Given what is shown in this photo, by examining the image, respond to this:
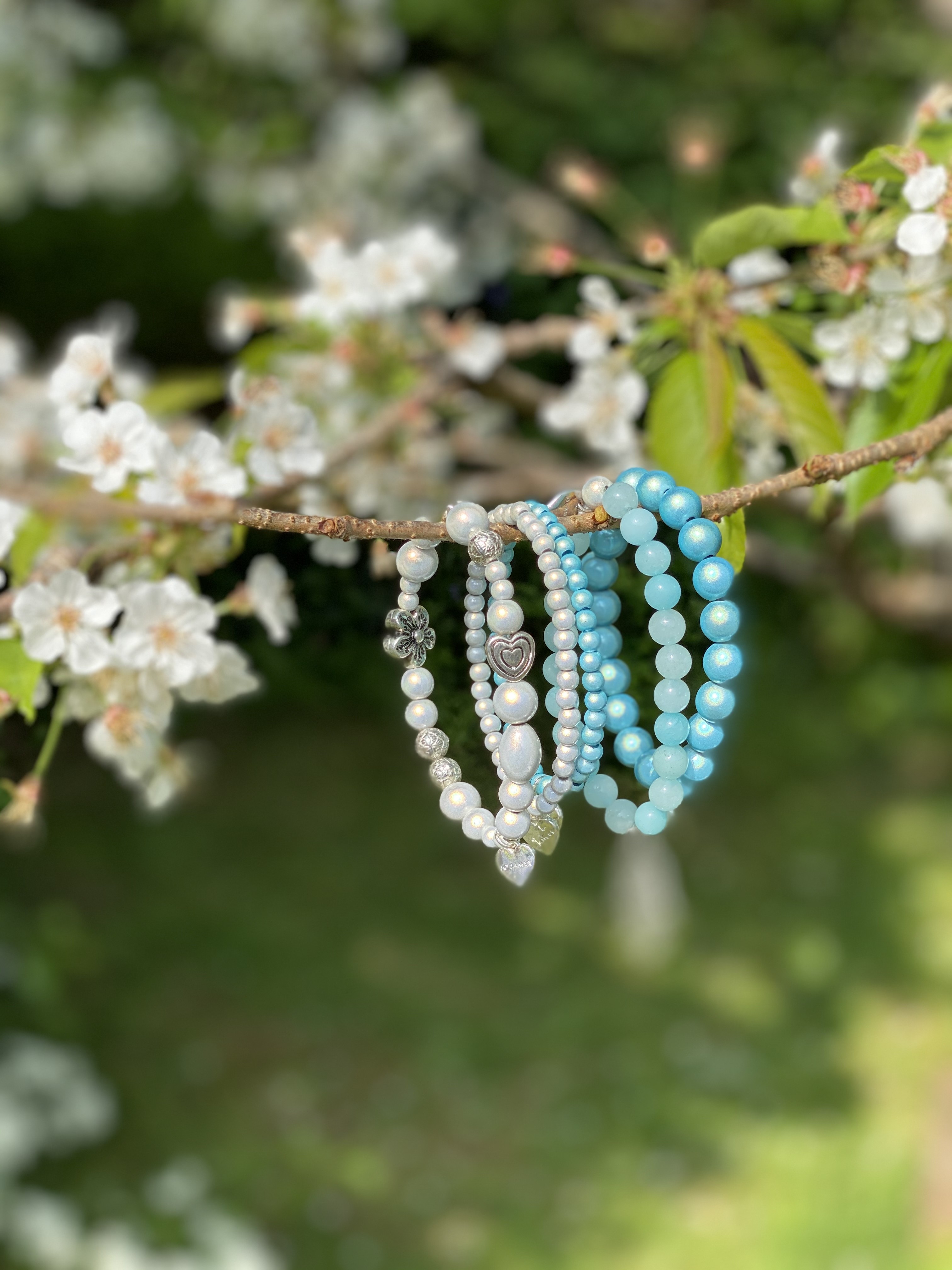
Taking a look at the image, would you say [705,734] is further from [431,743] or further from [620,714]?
[431,743]

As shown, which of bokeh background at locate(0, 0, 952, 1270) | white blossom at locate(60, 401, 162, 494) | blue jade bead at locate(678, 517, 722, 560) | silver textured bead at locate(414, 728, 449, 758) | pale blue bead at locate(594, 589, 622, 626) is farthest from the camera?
bokeh background at locate(0, 0, 952, 1270)

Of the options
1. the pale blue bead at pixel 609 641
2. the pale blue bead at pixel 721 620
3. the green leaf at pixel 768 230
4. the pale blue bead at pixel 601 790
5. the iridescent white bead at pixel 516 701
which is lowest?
the pale blue bead at pixel 601 790

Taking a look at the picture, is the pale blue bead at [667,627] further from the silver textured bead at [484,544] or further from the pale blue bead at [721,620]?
the silver textured bead at [484,544]

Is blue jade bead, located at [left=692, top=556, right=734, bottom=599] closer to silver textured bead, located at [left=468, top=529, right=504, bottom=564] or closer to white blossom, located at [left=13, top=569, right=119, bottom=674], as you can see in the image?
silver textured bead, located at [left=468, top=529, right=504, bottom=564]

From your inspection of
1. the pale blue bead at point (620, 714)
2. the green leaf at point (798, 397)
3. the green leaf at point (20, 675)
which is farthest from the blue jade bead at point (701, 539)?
the green leaf at point (20, 675)

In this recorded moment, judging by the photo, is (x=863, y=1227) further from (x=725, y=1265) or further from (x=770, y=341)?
(x=770, y=341)

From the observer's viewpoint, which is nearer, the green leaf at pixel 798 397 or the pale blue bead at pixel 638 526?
the pale blue bead at pixel 638 526

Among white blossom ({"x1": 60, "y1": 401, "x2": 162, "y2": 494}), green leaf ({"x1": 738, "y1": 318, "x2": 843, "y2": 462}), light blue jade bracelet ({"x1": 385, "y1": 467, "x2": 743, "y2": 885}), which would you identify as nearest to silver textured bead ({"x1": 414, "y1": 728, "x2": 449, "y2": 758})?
light blue jade bracelet ({"x1": 385, "y1": 467, "x2": 743, "y2": 885})

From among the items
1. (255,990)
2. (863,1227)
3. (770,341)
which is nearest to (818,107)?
(770,341)
